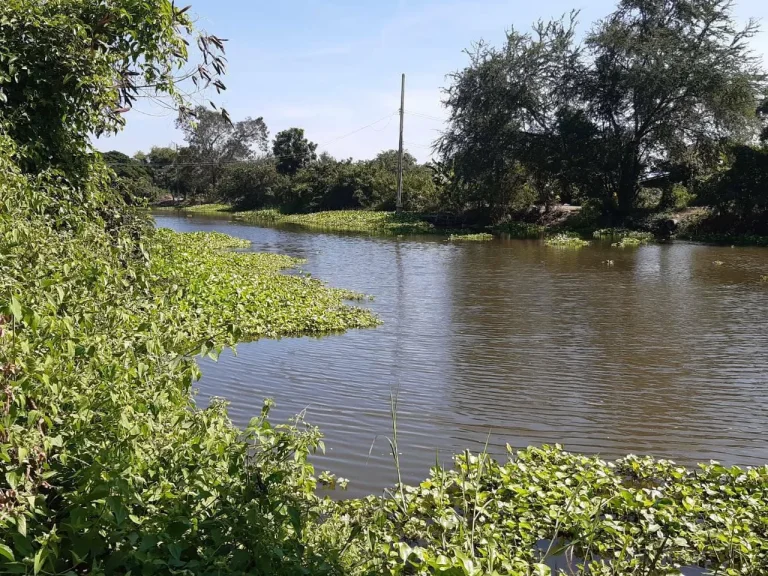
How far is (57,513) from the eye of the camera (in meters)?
3.24

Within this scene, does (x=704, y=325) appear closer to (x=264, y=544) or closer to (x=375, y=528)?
(x=375, y=528)

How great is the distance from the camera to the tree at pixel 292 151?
77812 mm

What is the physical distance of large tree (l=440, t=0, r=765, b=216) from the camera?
3409 centimetres

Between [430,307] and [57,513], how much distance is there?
11.6 m

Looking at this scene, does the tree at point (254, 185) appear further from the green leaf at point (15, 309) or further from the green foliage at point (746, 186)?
the green leaf at point (15, 309)

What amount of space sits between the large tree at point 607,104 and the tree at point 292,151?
38.2 metres

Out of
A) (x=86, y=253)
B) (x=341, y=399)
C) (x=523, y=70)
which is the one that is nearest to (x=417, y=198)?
(x=523, y=70)

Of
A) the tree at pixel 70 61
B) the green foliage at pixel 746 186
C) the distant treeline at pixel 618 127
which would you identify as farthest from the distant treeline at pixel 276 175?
the tree at pixel 70 61

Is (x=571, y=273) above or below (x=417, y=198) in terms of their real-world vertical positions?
below

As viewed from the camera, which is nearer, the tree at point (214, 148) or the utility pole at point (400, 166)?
the utility pole at point (400, 166)

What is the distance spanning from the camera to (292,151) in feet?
256

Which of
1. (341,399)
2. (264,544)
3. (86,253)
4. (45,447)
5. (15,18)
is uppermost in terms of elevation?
(15,18)

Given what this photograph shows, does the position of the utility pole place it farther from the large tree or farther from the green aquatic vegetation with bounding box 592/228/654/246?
the green aquatic vegetation with bounding box 592/228/654/246

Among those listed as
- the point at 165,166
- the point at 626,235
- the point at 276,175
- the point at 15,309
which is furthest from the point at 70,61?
the point at 165,166
